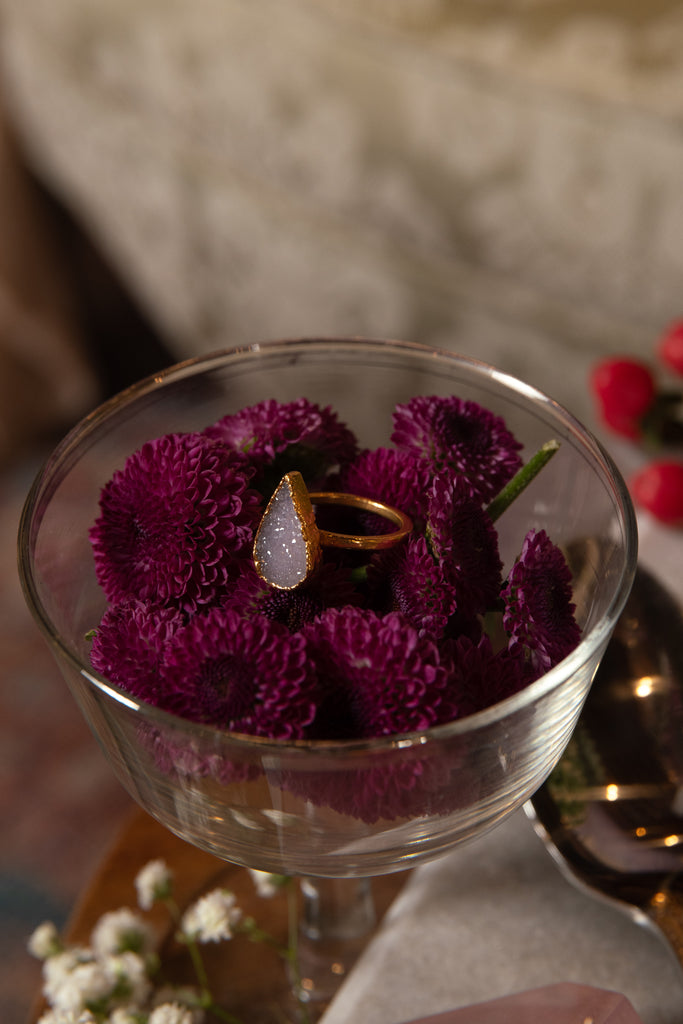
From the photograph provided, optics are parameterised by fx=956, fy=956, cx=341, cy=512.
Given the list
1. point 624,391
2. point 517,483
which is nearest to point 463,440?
point 517,483

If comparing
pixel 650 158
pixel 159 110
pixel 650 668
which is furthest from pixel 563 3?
pixel 650 668

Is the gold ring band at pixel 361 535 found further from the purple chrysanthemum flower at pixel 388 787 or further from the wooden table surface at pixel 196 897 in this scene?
the wooden table surface at pixel 196 897

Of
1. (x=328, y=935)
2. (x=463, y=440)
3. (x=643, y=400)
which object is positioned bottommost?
(x=328, y=935)

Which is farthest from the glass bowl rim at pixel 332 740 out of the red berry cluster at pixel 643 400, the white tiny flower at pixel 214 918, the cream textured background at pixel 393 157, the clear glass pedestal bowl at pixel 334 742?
the cream textured background at pixel 393 157

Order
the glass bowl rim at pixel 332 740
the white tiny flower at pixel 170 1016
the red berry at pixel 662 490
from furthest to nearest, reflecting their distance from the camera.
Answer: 1. the red berry at pixel 662 490
2. the white tiny flower at pixel 170 1016
3. the glass bowl rim at pixel 332 740

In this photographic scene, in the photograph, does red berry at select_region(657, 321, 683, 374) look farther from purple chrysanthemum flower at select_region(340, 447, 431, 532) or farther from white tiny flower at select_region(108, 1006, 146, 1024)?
white tiny flower at select_region(108, 1006, 146, 1024)

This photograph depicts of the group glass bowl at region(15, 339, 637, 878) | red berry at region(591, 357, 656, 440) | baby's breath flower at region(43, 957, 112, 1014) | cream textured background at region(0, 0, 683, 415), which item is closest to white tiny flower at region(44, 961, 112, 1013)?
baby's breath flower at region(43, 957, 112, 1014)

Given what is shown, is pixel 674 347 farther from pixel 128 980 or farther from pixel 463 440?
pixel 128 980
